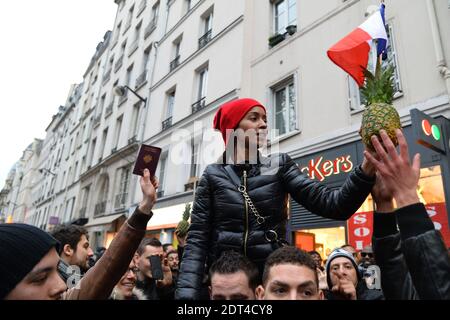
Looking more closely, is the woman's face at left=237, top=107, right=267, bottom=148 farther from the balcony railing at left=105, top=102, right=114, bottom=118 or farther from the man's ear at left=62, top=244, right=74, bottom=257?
the balcony railing at left=105, top=102, right=114, bottom=118

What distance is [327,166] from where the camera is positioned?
807 centimetres

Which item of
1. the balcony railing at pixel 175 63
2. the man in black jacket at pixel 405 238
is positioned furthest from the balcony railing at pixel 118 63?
the man in black jacket at pixel 405 238

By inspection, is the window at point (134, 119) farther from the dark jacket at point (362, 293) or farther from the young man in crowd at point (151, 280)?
the dark jacket at point (362, 293)

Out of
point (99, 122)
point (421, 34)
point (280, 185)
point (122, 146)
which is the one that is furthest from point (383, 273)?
point (99, 122)

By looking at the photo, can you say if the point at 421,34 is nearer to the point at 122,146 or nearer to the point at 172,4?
the point at 172,4

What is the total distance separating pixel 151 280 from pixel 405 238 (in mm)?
3351

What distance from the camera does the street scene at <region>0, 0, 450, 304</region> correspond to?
139 cm

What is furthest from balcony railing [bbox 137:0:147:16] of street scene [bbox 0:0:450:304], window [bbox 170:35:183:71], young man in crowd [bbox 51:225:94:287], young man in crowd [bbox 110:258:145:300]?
young man in crowd [bbox 110:258:145:300]

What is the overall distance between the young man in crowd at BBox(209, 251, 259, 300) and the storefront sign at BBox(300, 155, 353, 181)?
604 cm

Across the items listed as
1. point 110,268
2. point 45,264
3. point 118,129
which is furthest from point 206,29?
point 45,264

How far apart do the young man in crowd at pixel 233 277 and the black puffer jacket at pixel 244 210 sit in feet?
0.16
